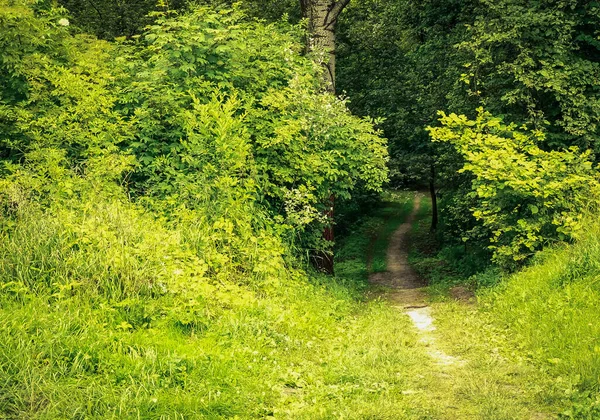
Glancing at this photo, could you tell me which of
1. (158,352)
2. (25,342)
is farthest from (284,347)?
(25,342)

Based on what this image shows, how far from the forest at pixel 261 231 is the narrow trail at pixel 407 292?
0.08 meters

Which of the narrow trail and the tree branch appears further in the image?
the tree branch

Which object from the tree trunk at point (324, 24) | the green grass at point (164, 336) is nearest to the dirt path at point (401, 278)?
the tree trunk at point (324, 24)

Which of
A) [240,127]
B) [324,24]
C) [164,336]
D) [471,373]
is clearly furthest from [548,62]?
[164,336]

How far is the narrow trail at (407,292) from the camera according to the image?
779 cm

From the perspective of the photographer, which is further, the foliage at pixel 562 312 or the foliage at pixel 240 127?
the foliage at pixel 240 127

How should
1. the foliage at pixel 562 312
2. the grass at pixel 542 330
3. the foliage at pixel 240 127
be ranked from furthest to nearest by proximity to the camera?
the foliage at pixel 240 127 < the foliage at pixel 562 312 < the grass at pixel 542 330

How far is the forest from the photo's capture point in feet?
17.8

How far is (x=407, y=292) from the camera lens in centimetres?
1399

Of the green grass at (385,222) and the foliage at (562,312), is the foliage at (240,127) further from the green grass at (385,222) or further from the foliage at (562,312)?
the green grass at (385,222)

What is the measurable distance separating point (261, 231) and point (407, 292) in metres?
5.96

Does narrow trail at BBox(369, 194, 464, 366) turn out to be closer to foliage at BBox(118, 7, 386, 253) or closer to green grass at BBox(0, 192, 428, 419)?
green grass at BBox(0, 192, 428, 419)

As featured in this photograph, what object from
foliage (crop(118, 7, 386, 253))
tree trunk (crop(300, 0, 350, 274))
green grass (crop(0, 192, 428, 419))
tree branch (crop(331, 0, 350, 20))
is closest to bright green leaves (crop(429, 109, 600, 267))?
foliage (crop(118, 7, 386, 253))

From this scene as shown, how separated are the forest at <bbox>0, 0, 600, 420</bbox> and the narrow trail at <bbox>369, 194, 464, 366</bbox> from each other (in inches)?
3.1
